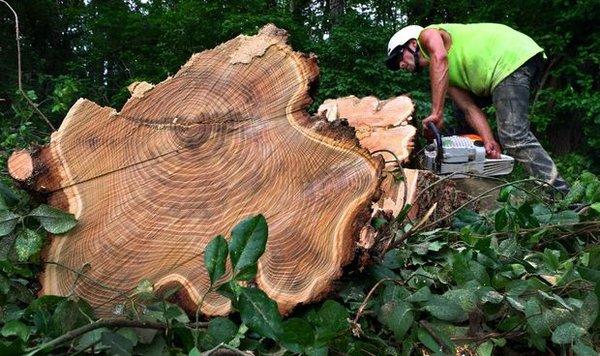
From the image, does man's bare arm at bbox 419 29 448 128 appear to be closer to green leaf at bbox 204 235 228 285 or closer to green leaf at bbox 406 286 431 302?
green leaf at bbox 406 286 431 302

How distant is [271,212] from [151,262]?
32 cm

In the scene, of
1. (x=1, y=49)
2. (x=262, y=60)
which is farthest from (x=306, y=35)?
(x=262, y=60)

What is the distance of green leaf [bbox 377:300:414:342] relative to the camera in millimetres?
1267

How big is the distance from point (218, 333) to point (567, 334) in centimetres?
72

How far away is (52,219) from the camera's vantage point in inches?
53.3

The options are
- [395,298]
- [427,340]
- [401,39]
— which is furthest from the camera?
[401,39]

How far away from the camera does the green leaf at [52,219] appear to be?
52.8 inches

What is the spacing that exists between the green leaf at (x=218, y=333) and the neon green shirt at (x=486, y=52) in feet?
9.34

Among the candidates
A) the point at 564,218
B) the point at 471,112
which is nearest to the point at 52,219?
the point at 564,218

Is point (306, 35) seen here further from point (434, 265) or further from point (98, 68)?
point (434, 265)

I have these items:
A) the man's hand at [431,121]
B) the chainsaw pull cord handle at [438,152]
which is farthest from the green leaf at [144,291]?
the man's hand at [431,121]

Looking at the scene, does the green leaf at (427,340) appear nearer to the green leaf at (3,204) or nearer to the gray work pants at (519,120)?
the green leaf at (3,204)

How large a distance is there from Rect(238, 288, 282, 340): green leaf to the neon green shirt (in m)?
2.92

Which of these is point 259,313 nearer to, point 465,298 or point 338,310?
point 338,310
